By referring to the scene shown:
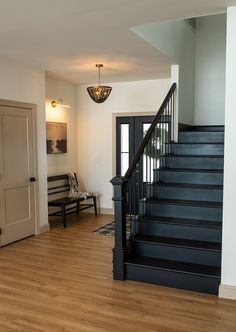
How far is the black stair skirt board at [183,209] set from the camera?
152 inches

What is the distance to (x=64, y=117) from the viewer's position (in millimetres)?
6715

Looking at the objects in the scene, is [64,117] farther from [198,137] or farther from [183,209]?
[183,209]

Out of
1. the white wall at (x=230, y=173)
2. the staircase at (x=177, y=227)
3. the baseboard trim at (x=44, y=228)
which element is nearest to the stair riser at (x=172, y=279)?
the staircase at (x=177, y=227)

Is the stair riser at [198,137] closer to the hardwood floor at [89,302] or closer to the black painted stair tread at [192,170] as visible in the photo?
the black painted stair tread at [192,170]

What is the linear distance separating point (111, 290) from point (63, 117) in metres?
4.12

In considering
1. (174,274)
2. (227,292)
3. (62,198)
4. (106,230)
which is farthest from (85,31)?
(62,198)

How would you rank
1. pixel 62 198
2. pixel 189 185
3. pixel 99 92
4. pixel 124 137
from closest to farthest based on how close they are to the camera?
1. pixel 189 185
2. pixel 99 92
3. pixel 62 198
4. pixel 124 137

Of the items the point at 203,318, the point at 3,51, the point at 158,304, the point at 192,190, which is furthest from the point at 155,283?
the point at 3,51

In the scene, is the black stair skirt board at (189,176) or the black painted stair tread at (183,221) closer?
the black painted stair tread at (183,221)

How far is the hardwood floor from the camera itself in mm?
2734

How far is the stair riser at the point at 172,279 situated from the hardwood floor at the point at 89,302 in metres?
0.07

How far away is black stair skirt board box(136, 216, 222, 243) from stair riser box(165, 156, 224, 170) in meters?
1.06

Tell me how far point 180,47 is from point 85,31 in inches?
87.3

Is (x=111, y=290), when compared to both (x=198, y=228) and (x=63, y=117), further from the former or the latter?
(x=63, y=117)
